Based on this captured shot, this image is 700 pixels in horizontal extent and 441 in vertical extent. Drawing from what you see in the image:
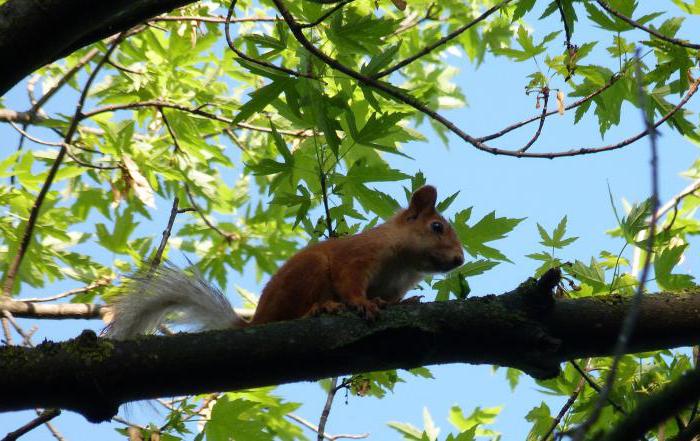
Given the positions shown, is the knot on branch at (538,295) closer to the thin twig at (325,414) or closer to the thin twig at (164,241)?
the thin twig at (325,414)

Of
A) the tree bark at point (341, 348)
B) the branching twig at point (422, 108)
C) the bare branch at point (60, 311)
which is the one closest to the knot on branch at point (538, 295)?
the tree bark at point (341, 348)

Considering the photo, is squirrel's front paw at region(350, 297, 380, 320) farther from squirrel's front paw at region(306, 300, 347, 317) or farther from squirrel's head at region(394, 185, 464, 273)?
squirrel's head at region(394, 185, 464, 273)

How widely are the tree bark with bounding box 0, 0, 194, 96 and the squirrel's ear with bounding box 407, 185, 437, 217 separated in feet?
8.68

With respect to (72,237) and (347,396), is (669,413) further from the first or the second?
(72,237)

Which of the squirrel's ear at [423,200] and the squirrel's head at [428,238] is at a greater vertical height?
the squirrel's ear at [423,200]

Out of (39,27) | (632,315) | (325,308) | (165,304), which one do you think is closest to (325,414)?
(325,308)

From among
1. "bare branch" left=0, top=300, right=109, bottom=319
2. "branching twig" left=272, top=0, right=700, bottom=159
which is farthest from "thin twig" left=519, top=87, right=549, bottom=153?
"bare branch" left=0, top=300, right=109, bottom=319

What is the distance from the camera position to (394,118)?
151 inches

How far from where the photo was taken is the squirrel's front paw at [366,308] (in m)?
3.13

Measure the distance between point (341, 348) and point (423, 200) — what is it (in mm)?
2394

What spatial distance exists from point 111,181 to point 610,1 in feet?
11.6

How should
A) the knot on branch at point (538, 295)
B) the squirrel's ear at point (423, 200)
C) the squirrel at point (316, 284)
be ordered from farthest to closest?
the squirrel's ear at point (423, 200) → the squirrel at point (316, 284) → the knot on branch at point (538, 295)

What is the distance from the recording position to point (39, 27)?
9.43 ft

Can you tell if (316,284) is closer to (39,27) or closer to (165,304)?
(165,304)
